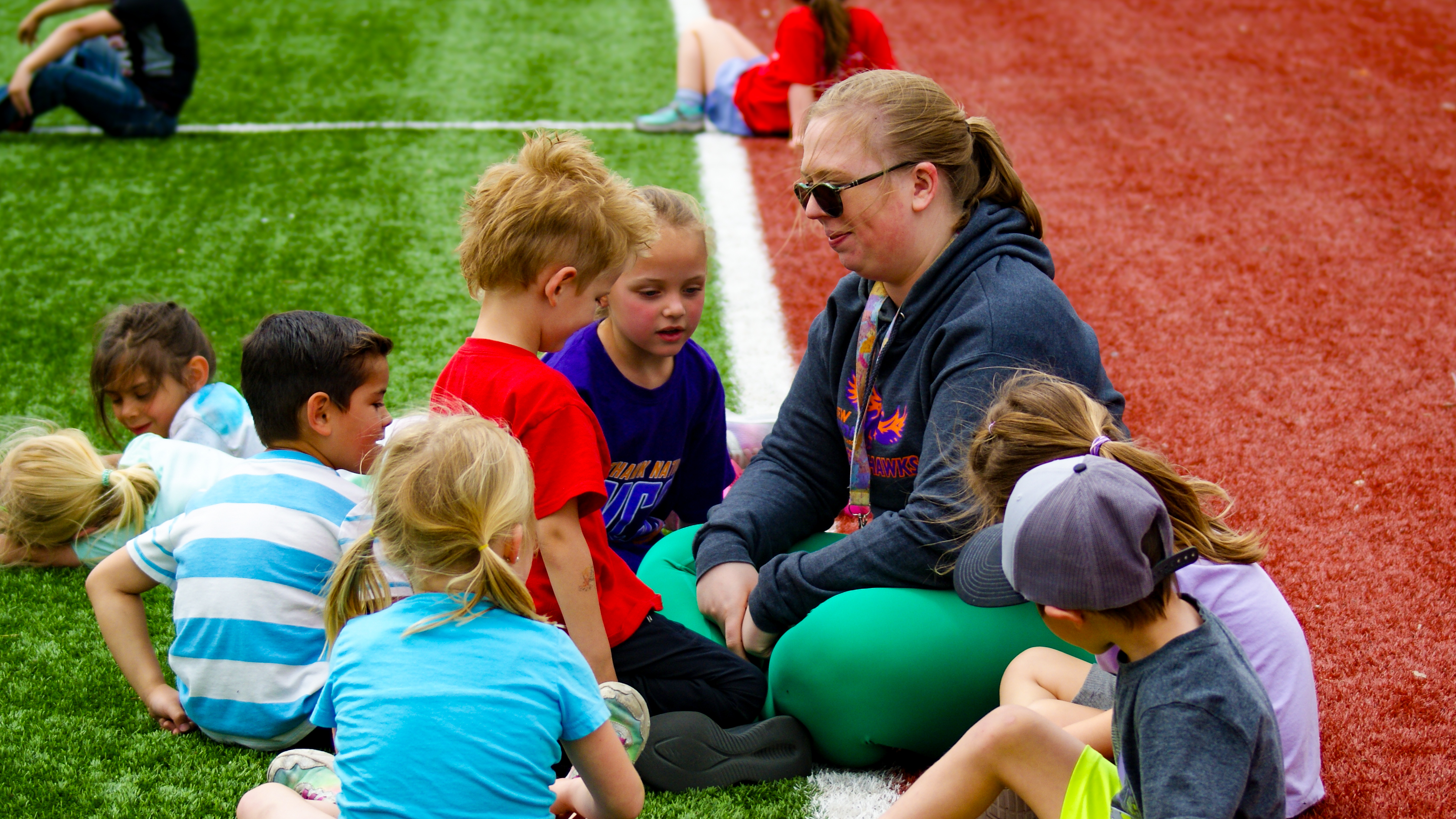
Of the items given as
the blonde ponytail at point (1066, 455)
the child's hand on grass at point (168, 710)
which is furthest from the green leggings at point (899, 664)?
the child's hand on grass at point (168, 710)

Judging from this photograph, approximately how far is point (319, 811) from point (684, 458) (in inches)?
51.9

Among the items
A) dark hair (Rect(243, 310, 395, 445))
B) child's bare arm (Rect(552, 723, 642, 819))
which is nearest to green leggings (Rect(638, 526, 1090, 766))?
child's bare arm (Rect(552, 723, 642, 819))

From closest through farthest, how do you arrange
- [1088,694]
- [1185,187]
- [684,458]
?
1. [1088,694]
2. [684,458]
3. [1185,187]

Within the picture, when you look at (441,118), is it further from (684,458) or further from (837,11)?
(684,458)

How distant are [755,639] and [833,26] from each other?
14.6ft

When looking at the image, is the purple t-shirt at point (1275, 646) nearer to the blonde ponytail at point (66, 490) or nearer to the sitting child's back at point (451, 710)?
the sitting child's back at point (451, 710)

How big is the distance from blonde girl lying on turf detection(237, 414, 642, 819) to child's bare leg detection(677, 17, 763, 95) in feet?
17.0

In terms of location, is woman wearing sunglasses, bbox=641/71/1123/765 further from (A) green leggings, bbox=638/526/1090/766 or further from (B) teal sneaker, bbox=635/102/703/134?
(B) teal sneaker, bbox=635/102/703/134

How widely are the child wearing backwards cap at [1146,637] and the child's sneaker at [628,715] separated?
73 centimetres

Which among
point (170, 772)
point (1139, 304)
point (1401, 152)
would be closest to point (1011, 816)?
point (170, 772)

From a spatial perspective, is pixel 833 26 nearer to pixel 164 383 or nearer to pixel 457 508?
pixel 164 383

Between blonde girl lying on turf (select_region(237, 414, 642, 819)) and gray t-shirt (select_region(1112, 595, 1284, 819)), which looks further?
blonde girl lying on turf (select_region(237, 414, 642, 819))

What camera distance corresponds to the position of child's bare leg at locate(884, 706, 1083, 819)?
1.77m

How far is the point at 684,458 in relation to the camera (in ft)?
9.67
